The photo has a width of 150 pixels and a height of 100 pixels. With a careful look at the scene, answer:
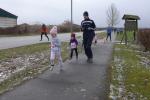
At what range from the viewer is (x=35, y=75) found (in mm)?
12391

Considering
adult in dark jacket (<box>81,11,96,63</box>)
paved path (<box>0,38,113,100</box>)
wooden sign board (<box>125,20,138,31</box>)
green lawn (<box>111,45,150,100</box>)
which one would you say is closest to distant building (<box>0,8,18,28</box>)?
wooden sign board (<box>125,20,138,31</box>)

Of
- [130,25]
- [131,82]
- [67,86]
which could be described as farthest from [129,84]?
[130,25]

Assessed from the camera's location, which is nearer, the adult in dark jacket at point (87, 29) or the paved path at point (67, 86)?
the paved path at point (67, 86)

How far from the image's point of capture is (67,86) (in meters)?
10.5

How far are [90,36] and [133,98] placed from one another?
6893 millimetres

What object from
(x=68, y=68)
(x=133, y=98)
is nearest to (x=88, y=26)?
(x=68, y=68)

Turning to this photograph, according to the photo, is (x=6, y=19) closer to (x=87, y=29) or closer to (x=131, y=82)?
(x=87, y=29)

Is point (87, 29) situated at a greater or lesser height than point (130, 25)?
lesser

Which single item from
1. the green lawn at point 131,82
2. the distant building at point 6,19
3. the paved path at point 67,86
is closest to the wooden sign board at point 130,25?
the green lawn at point 131,82

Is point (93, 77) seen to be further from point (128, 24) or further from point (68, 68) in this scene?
point (128, 24)

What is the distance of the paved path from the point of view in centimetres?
918

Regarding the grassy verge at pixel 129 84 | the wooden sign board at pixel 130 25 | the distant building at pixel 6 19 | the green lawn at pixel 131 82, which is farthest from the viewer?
the distant building at pixel 6 19

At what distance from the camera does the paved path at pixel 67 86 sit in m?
9.18

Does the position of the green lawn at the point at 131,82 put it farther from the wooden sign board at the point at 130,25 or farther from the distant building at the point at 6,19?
the distant building at the point at 6,19
